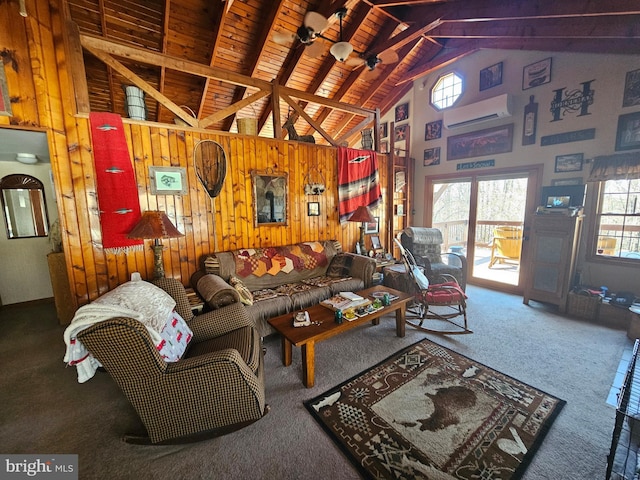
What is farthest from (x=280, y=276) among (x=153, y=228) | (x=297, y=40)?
(x=297, y=40)

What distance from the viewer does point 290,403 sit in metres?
1.87

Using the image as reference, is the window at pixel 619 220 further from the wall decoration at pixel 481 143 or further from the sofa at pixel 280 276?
the sofa at pixel 280 276

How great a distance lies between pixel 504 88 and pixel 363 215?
3.07 metres

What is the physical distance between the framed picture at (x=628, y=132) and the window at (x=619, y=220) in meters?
0.43

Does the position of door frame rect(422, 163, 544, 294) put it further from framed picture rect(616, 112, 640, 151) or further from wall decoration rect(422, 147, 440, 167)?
framed picture rect(616, 112, 640, 151)

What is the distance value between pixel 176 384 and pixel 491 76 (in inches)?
223

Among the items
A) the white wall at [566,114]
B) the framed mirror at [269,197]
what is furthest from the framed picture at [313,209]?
the white wall at [566,114]

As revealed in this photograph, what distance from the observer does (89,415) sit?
1.82m

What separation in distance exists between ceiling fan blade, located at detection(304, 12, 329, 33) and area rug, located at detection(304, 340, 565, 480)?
3405mm

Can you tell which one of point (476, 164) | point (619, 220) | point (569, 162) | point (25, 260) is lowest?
point (25, 260)

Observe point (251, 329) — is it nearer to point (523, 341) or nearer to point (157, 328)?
point (157, 328)

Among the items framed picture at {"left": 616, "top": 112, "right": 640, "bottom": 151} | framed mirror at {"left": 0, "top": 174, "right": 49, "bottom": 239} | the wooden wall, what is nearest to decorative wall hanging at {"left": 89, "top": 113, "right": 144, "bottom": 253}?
the wooden wall

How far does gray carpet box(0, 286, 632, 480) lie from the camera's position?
1.43 m

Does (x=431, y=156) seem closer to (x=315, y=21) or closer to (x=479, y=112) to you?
(x=479, y=112)
